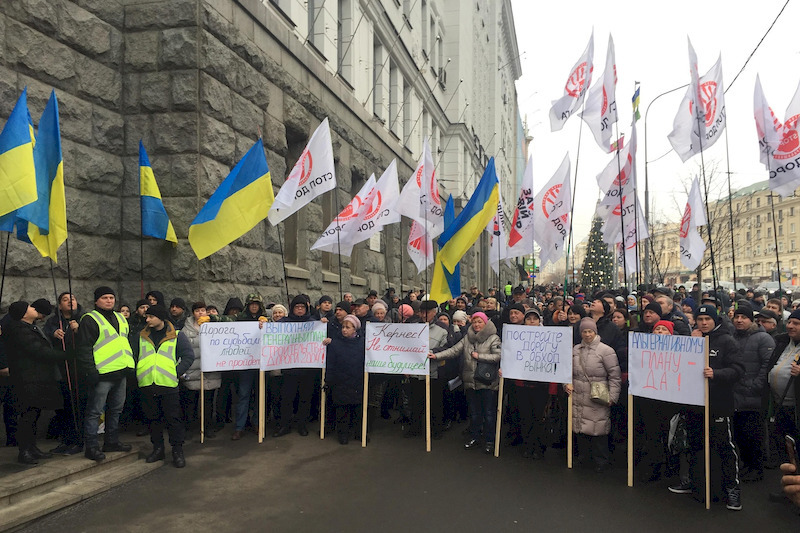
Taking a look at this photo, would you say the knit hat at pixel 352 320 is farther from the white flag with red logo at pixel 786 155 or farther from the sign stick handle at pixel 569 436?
the white flag with red logo at pixel 786 155

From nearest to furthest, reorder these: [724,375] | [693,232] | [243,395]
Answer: [724,375] < [243,395] < [693,232]

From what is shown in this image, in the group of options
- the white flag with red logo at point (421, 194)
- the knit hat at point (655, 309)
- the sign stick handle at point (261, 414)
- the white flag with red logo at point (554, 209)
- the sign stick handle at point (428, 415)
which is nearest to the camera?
the knit hat at point (655, 309)

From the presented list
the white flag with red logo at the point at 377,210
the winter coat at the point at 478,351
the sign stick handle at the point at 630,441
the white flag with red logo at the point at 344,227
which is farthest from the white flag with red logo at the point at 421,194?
the sign stick handle at the point at 630,441

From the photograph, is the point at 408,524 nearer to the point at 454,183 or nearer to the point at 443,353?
the point at 443,353

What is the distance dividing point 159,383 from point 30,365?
124 centimetres

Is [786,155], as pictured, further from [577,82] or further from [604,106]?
[577,82]

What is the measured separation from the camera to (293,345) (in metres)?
8.29

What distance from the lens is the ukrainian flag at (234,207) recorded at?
8086 millimetres

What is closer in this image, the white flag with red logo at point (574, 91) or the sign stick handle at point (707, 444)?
the sign stick handle at point (707, 444)

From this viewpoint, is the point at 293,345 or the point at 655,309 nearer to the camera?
the point at 655,309

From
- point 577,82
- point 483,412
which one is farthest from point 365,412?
point 577,82

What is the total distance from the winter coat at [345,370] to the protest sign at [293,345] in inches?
6.5

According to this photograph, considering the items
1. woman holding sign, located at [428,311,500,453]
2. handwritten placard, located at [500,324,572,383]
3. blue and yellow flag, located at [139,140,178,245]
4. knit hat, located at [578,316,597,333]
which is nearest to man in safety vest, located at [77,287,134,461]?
blue and yellow flag, located at [139,140,178,245]

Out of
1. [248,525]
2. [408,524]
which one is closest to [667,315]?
[408,524]
